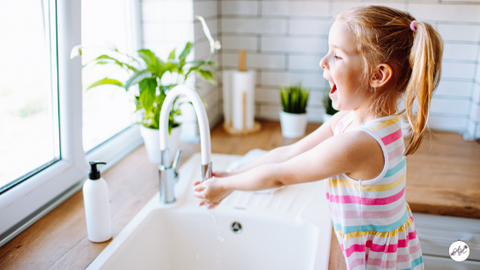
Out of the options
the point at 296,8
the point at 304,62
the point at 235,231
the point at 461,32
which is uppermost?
the point at 296,8

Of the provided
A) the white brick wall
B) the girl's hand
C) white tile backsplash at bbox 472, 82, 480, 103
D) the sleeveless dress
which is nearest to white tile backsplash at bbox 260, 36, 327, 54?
the white brick wall

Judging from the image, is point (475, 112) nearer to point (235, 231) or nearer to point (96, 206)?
point (235, 231)

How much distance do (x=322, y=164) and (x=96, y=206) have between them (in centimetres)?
53

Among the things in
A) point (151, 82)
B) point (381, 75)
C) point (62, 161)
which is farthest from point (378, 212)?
point (62, 161)

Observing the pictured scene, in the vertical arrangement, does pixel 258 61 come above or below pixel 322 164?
above

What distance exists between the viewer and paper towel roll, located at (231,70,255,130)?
1.71m

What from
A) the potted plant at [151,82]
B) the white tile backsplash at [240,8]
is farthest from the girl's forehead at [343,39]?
the white tile backsplash at [240,8]

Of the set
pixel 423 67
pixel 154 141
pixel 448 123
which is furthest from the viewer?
pixel 448 123

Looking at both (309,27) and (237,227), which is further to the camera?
(309,27)

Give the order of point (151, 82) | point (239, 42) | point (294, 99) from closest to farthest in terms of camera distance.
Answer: point (151, 82) < point (294, 99) < point (239, 42)

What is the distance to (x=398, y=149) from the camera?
88 centimetres

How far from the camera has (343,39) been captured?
840mm

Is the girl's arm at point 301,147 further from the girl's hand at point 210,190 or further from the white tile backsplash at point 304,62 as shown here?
the white tile backsplash at point 304,62

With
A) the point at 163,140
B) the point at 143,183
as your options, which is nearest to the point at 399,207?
the point at 163,140
